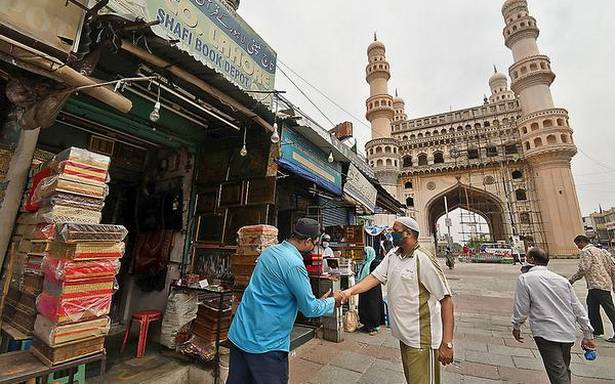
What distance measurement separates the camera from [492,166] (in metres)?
33.5

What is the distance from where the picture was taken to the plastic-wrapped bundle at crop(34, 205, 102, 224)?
2.44m

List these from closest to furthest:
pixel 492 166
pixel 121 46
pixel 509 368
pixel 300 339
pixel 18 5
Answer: pixel 18 5
pixel 121 46
pixel 509 368
pixel 300 339
pixel 492 166

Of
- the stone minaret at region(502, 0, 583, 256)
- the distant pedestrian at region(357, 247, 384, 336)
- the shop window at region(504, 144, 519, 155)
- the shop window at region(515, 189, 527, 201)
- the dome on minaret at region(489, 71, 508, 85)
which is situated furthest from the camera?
the dome on minaret at region(489, 71, 508, 85)

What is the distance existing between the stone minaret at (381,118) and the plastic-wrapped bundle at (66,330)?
1273 inches

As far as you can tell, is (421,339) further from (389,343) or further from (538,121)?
(538,121)

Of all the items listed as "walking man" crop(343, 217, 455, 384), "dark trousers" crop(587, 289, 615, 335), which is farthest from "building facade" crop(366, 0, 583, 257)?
"walking man" crop(343, 217, 455, 384)

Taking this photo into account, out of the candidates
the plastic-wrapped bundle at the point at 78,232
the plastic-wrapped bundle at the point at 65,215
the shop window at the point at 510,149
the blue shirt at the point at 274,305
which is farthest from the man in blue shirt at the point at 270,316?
the shop window at the point at 510,149

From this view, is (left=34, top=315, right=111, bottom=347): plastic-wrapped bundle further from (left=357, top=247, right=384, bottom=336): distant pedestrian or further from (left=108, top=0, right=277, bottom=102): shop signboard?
(left=357, top=247, right=384, bottom=336): distant pedestrian

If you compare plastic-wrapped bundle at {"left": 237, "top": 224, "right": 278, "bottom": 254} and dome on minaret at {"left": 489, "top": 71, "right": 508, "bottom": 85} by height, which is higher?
dome on minaret at {"left": 489, "top": 71, "right": 508, "bottom": 85}

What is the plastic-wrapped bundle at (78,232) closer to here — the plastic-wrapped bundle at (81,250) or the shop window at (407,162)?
the plastic-wrapped bundle at (81,250)

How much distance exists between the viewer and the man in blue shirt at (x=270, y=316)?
82.0 inches

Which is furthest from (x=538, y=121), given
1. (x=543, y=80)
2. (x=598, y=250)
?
(x=598, y=250)

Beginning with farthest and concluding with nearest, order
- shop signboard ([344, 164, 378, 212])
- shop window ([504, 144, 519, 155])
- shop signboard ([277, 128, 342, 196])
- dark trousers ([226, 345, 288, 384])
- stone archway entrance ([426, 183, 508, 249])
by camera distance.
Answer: shop window ([504, 144, 519, 155]), stone archway entrance ([426, 183, 508, 249]), shop signboard ([344, 164, 378, 212]), shop signboard ([277, 128, 342, 196]), dark trousers ([226, 345, 288, 384])

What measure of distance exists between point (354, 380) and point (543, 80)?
125 feet
